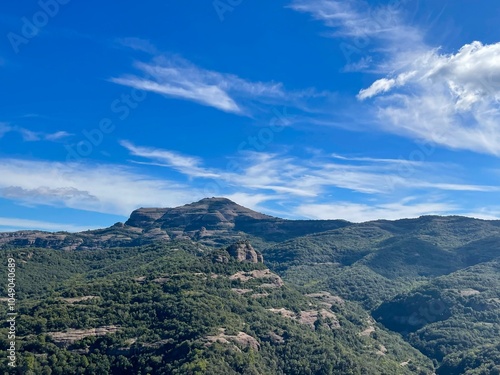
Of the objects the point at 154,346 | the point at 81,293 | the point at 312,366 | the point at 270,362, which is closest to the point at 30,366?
the point at 154,346

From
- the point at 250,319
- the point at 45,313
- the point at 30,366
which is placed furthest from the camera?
the point at 250,319

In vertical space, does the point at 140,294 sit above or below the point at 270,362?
above

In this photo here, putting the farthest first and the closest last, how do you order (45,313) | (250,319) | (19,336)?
1. (250,319)
2. (45,313)
3. (19,336)

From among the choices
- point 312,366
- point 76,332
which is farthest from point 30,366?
point 312,366

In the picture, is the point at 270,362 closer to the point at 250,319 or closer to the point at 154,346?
the point at 250,319

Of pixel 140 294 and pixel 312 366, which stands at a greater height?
pixel 140 294

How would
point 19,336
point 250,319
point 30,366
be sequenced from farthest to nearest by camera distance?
1. point 250,319
2. point 19,336
3. point 30,366

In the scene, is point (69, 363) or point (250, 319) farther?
point (250, 319)

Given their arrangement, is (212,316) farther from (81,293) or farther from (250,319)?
(81,293)

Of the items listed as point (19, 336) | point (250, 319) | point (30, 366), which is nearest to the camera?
point (30, 366)
